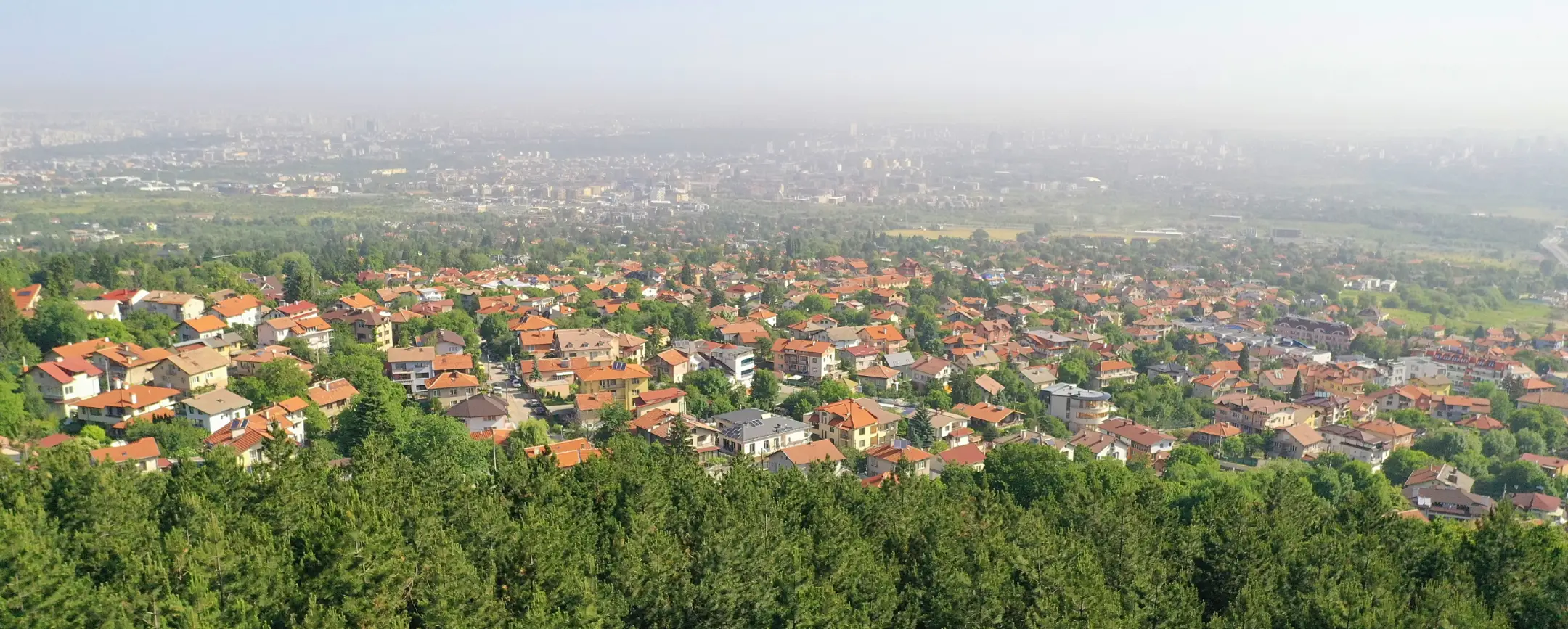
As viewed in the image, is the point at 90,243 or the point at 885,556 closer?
the point at 885,556

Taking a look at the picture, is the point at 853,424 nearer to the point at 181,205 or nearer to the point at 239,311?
the point at 239,311

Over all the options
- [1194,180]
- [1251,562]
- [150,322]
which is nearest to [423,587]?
[1251,562]

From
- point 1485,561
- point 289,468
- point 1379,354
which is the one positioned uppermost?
point 289,468

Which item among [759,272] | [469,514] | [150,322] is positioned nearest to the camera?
[469,514]

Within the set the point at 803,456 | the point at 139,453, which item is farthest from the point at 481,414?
the point at 803,456

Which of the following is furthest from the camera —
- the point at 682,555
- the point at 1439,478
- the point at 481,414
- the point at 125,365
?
the point at 1439,478

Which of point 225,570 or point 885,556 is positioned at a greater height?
point 225,570

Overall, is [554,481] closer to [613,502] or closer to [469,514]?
[613,502]
